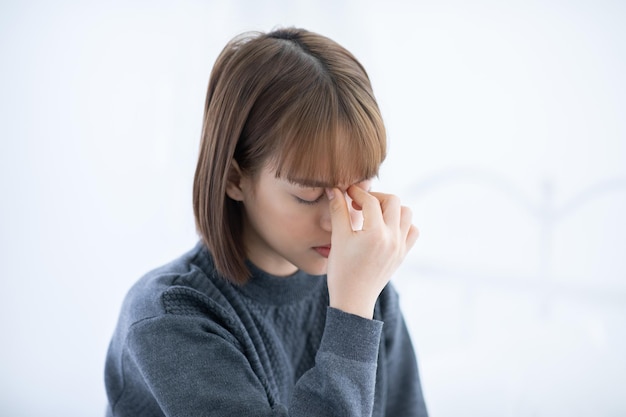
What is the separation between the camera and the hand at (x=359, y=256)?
0.91 m

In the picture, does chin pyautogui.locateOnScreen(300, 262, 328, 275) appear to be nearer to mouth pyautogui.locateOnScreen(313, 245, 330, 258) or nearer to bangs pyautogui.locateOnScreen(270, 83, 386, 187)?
mouth pyautogui.locateOnScreen(313, 245, 330, 258)

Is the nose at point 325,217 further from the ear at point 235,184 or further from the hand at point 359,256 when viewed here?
the ear at point 235,184

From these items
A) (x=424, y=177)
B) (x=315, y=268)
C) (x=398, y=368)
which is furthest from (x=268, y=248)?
(x=424, y=177)

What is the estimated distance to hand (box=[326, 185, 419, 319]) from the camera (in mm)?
911

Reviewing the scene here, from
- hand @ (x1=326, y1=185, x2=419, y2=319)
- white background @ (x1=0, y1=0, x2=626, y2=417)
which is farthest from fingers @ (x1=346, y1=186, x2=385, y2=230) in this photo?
white background @ (x1=0, y1=0, x2=626, y2=417)

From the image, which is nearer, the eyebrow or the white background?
the eyebrow

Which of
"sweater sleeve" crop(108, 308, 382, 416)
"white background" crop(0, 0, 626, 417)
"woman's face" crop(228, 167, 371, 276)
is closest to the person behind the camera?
"sweater sleeve" crop(108, 308, 382, 416)

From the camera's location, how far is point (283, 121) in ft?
3.01

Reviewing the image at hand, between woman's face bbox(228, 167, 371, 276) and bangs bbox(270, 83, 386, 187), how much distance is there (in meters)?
0.02

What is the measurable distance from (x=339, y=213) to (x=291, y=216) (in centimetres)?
8

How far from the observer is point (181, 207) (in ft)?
6.33

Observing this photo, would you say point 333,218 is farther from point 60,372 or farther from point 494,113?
point 60,372

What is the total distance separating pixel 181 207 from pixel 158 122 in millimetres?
278

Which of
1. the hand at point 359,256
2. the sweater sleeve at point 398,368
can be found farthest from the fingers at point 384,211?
the sweater sleeve at point 398,368
